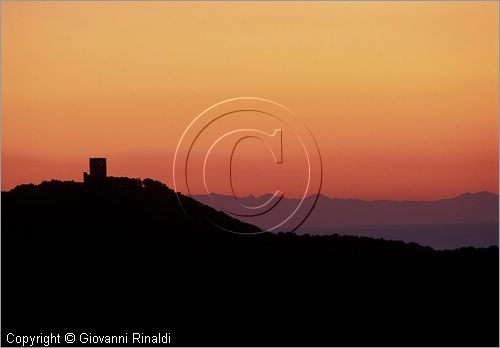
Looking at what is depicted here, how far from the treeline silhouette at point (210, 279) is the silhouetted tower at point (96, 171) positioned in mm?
793

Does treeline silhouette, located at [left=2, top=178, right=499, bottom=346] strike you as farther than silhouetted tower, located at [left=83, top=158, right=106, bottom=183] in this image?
No

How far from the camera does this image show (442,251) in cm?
A: 6562

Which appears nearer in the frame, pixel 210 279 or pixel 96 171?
pixel 210 279

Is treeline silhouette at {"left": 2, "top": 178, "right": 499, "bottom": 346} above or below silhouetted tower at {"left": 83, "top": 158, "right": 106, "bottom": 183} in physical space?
below

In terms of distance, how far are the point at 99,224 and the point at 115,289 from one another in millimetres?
6523

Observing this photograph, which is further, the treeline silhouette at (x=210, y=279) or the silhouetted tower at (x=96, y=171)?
the silhouetted tower at (x=96, y=171)

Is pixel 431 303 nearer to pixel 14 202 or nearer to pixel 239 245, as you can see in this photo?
pixel 239 245

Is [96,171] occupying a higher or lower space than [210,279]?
higher

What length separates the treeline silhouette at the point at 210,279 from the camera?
53781 millimetres

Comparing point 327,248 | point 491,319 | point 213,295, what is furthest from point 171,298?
point 491,319

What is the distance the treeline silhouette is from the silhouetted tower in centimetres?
79

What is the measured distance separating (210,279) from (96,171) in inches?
427

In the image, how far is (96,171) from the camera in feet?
197

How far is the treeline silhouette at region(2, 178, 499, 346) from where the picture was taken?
5378cm
